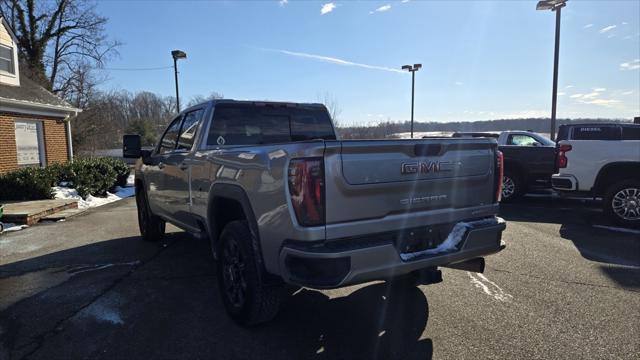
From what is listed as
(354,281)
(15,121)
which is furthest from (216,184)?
(15,121)

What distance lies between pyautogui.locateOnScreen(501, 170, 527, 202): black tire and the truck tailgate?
7.64 meters

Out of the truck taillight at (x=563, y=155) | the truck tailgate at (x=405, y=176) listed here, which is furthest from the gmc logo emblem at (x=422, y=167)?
the truck taillight at (x=563, y=155)

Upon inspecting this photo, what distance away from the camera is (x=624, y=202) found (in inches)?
298

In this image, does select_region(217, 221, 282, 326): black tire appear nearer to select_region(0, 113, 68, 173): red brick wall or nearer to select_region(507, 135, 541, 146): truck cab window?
select_region(507, 135, 541, 146): truck cab window

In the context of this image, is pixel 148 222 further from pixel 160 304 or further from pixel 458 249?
pixel 458 249

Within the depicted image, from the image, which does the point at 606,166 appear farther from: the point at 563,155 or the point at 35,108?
the point at 35,108

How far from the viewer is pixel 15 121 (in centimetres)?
1352

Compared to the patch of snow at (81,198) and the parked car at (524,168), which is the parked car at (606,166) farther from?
the patch of snow at (81,198)

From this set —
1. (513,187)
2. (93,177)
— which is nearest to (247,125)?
(513,187)

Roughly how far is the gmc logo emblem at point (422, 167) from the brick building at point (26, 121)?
44.4ft

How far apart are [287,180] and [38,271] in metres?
4.41

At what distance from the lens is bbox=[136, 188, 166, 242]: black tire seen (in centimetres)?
659

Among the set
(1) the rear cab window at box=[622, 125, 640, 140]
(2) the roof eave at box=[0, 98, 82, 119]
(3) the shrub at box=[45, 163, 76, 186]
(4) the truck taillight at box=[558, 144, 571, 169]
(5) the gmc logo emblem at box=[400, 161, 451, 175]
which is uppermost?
(2) the roof eave at box=[0, 98, 82, 119]

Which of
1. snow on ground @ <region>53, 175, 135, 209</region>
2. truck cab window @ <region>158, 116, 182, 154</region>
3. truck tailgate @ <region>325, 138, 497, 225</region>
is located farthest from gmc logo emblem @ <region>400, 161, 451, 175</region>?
snow on ground @ <region>53, 175, 135, 209</region>
